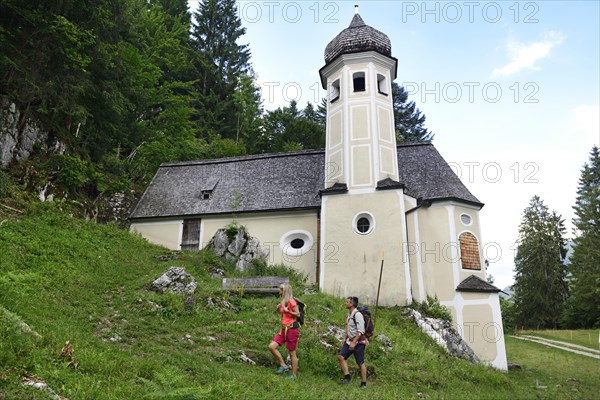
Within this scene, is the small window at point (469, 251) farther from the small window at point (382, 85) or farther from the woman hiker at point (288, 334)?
the woman hiker at point (288, 334)

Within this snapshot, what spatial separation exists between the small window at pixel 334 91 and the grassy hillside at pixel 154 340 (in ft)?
31.7

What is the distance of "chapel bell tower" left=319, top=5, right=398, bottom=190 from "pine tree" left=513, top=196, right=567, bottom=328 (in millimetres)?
24375

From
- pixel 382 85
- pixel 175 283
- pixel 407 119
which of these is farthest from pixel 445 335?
pixel 407 119

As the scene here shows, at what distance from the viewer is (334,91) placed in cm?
2242

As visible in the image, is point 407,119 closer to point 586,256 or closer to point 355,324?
point 586,256

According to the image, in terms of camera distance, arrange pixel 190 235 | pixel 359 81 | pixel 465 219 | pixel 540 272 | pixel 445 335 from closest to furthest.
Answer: pixel 445 335
pixel 465 219
pixel 359 81
pixel 190 235
pixel 540 272

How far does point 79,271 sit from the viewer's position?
12.9 m

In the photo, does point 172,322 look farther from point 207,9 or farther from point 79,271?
point 207,9

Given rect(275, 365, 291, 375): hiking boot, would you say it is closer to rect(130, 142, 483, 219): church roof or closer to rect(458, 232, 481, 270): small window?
rect(130, 142, 483, 219): church roof

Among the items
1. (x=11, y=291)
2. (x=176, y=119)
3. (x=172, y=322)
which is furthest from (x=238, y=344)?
(x=176, y=119)

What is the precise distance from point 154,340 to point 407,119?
39.2 meters

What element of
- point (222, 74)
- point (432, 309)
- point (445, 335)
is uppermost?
point (222, 74)

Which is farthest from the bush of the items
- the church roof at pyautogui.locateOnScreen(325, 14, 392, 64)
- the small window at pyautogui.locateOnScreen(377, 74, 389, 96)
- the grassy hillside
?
the church roof at pyautogui.locateOnScreen(325, 14, 392, 64)

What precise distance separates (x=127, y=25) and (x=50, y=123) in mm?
6061
